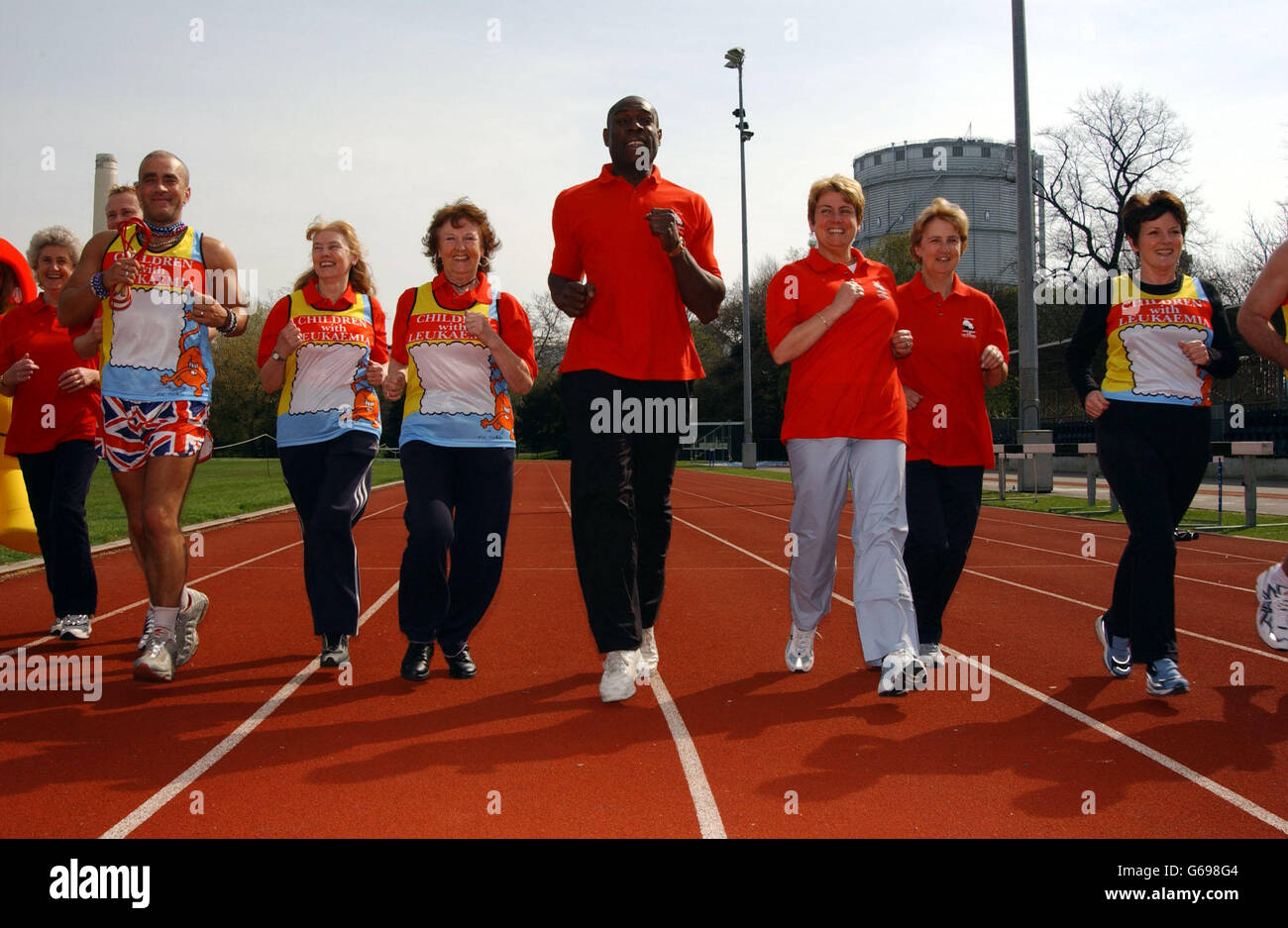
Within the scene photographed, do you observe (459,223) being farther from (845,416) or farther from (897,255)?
(897,255)

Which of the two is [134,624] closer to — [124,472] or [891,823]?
[124,472]

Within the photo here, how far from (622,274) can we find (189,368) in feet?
6.97

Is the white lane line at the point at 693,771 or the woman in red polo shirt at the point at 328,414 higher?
the woman in red polo shirt at the point at 328,414

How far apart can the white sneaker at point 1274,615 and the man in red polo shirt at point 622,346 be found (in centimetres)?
274

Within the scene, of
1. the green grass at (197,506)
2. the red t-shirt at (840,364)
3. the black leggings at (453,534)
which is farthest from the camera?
the green grass at (197,506)

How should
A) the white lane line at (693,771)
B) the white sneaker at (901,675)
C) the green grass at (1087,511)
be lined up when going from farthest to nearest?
the green grass at (1087,511) < the white sneaker at (901,675) < the white lane line at (693,771)

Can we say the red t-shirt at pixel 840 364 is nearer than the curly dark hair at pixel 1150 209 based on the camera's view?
Yes

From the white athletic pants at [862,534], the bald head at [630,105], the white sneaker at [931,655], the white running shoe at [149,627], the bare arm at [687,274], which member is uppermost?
the bald head at [630,105]

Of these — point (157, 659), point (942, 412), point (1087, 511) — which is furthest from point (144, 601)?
point (1087, 511)

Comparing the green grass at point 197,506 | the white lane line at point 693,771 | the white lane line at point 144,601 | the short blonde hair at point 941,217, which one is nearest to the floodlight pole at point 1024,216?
the green grass at point 197,506

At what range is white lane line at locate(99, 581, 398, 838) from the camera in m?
3.12

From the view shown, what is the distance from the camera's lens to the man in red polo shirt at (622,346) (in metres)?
4.48

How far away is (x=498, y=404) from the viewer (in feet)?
16.7

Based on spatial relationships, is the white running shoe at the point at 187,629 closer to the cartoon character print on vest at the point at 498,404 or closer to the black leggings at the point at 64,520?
the black leggings at the point at 64,520
